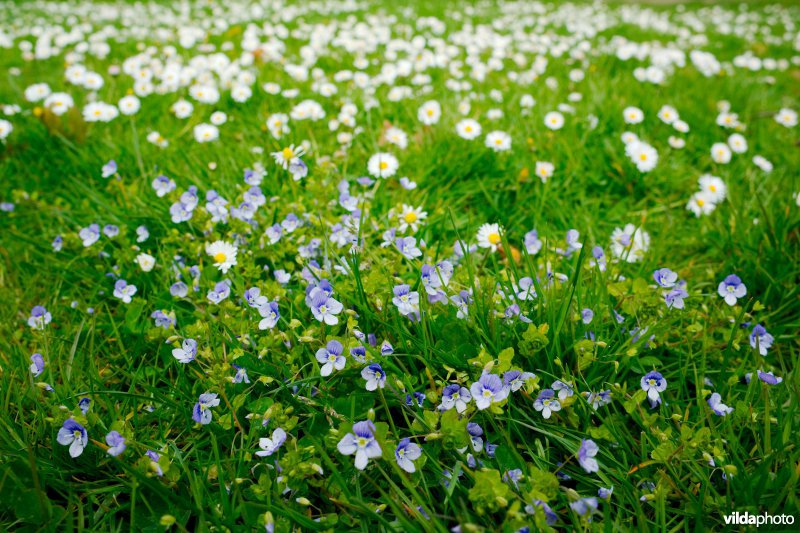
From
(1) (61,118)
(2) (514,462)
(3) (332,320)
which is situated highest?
(1) (61,118)

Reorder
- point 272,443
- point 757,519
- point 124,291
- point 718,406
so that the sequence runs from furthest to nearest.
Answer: point 124,291 → point 718,406 → point 272,443 → point 757,519

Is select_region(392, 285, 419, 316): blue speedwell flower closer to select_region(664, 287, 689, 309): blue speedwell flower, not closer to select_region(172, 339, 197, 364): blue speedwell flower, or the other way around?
select_region(172, 339, 197, 364): blue speedwell flower

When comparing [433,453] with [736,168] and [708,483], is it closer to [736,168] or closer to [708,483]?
[708,483]

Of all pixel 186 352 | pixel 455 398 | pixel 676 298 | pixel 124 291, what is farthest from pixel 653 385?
pixel 124 291

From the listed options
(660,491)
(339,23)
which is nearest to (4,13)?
(339,23)

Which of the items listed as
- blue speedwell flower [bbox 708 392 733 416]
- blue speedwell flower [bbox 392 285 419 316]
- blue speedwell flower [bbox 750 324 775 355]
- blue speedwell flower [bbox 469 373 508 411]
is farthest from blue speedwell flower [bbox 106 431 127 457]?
blue speedwell flower [bbox 750 324 775 355]

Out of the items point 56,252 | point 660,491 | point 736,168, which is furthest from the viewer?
point 736,168

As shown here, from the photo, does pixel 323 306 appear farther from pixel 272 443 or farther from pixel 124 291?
pixel 124 291
